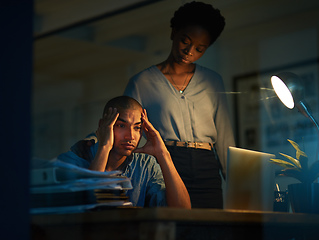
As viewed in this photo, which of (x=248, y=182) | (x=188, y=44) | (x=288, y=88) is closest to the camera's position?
(x=248, y=182)

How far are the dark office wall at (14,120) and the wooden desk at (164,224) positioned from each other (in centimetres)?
6

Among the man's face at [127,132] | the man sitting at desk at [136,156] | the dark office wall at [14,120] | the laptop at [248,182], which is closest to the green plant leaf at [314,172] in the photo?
the laptop at [248,182]

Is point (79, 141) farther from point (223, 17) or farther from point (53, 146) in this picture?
point (223, 17)

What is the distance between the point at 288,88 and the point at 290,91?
0.01m

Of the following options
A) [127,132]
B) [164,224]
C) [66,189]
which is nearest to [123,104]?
[127,132]

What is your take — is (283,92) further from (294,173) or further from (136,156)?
(136,156)

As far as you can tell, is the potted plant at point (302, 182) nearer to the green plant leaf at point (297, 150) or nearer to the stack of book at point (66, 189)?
the green plant leaf at point (297, 150)

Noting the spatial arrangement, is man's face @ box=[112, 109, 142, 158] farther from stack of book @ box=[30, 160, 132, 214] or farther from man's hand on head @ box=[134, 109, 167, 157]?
stack of book @ box=[30, 160, 132, 214]

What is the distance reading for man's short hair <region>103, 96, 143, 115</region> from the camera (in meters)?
1.24

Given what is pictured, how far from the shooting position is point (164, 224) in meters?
0.92

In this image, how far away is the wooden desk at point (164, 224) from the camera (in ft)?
2.99

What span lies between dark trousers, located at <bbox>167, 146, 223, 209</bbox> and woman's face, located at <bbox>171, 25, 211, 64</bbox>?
0.25m

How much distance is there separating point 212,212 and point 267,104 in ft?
2.26

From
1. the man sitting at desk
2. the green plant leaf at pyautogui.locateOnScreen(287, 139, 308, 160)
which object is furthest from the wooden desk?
the green plant leaf at pyautogui.locateOnScreen(287, 139, 308, 160)
